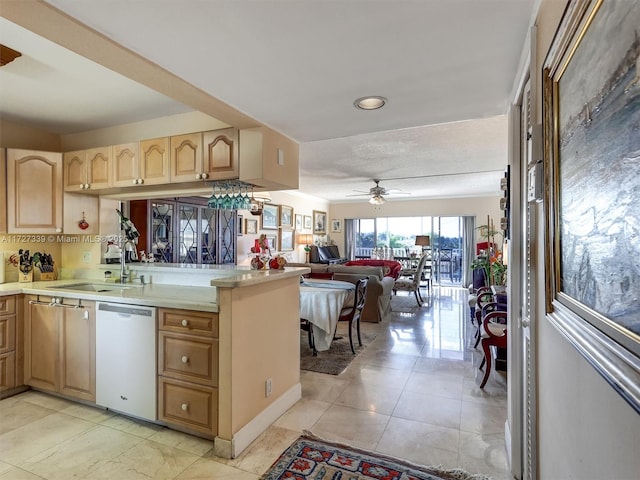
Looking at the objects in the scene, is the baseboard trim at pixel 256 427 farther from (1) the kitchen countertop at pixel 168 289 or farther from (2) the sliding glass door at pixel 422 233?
(2) the sliding glass door at pixel 422 233

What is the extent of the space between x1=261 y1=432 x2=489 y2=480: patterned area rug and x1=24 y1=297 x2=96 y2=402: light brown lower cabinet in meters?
1.56

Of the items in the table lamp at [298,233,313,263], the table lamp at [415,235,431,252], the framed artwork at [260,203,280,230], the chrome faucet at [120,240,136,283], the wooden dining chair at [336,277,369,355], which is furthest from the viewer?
the table lamp at [415,235,431,252]

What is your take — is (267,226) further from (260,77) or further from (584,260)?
(584,260)

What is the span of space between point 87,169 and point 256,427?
2648 mm

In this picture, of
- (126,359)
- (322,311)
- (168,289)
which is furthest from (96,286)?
(322,311)

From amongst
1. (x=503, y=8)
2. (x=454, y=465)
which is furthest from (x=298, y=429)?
(x=503, y=8)

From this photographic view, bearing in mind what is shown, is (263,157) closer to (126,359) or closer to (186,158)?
(186,158)

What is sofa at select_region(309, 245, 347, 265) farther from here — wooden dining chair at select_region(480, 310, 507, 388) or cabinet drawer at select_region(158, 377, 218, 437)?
cabinet drawer at select_region(158, 377, 218, 437)

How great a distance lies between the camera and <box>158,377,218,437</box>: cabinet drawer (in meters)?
2.09

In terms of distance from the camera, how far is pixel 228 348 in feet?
6.67

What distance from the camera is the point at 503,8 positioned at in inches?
50.1

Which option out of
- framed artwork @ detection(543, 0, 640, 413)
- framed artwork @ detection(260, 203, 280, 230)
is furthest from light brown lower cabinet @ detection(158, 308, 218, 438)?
framed artwork @ detection(260, 203, 280, 230)

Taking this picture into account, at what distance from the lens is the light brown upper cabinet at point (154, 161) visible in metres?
2.76

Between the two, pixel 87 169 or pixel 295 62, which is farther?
pixel 87 169
